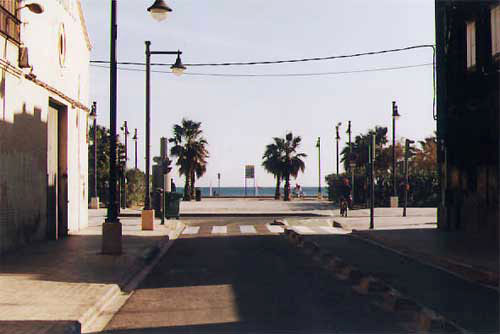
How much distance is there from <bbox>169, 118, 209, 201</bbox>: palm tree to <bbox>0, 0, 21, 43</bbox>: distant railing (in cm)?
Result: 5497

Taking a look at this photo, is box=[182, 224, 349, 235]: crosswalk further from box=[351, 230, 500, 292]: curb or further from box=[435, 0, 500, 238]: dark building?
box=[351, 230, 500, 292]: curb

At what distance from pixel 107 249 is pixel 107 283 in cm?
Result: 483

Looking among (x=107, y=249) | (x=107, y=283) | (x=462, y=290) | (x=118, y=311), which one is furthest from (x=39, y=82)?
(x=462, y=290)

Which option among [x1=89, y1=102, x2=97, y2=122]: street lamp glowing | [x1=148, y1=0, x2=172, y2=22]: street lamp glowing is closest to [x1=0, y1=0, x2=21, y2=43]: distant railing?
[x1=148, y1=0, x2=172, y2=22]: street lamp glowing

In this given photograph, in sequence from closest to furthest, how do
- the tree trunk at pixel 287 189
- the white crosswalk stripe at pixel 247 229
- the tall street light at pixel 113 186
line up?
the tall street light at pixel 113 186 < the white crosswalk stripe at pixel 247 229 < the tree trunk at pixel 287 189

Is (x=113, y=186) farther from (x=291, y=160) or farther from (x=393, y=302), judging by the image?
(x=291, y=160)

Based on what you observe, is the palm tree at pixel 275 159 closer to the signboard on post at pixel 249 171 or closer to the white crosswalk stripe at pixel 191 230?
the signboard on post at pixel 249 171

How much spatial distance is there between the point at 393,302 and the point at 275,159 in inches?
2604

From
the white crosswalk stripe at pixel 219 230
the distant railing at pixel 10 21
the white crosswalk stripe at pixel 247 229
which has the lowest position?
the white crosswalk stripe at pixel 219 230

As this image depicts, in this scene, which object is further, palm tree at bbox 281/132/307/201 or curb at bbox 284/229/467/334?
palm tree at bbox 281/132/307/201

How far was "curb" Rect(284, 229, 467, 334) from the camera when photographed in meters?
8.74

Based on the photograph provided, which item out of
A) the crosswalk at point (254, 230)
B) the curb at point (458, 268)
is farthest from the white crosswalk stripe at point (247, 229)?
the curb at point (458, 268)

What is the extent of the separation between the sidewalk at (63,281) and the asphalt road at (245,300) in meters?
0.46

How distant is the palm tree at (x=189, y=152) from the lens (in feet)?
241
